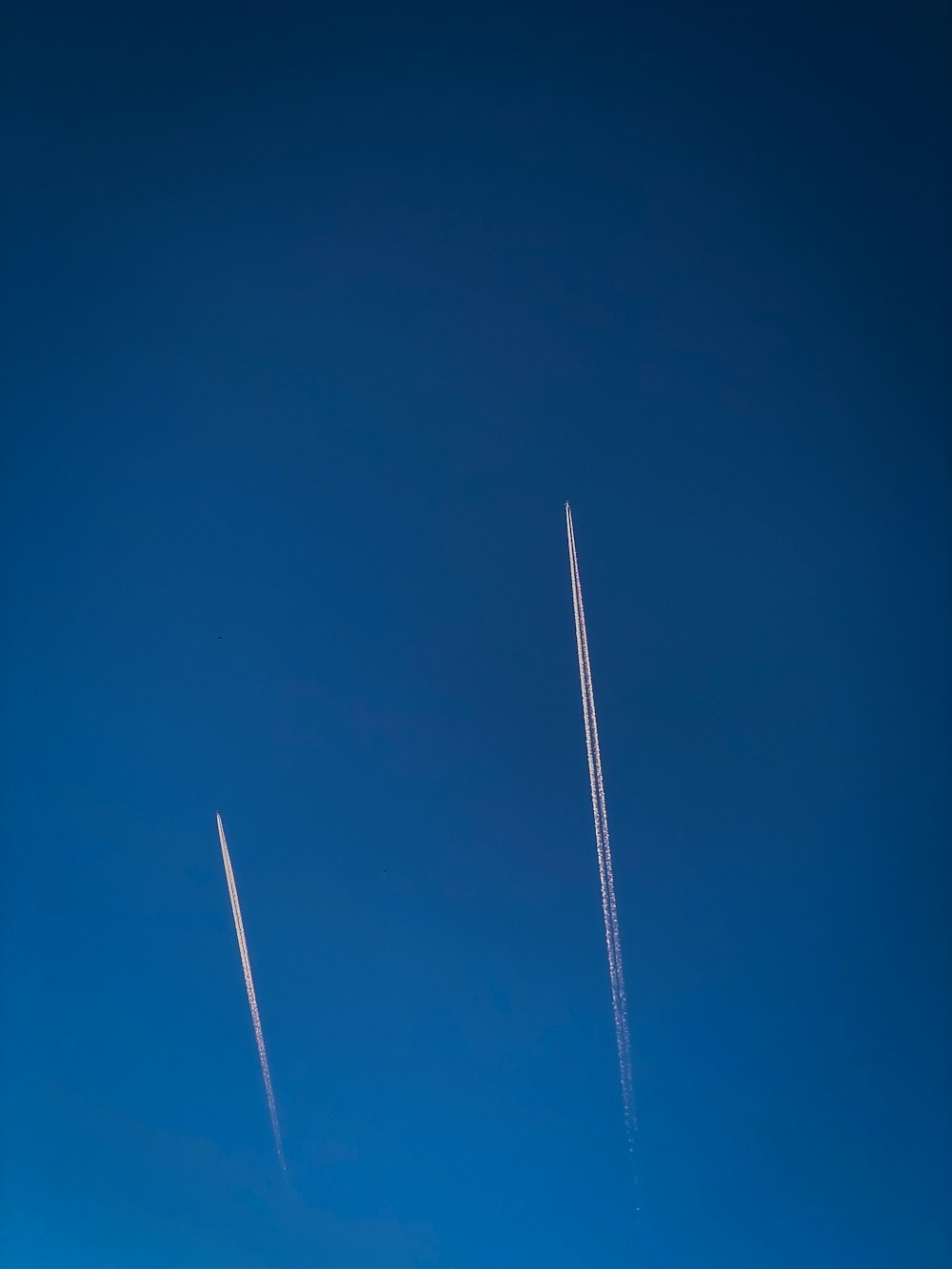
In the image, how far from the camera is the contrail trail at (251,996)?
3.37ft

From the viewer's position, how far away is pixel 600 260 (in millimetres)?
940

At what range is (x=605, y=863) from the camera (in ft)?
3.19

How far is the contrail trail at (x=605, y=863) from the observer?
3.15 ft

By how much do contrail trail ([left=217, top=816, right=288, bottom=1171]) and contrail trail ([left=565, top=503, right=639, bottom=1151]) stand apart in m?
0.46

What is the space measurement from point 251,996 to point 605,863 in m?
0.50

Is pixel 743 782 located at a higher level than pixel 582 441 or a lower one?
lower

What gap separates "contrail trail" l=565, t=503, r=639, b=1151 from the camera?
961 millimetres

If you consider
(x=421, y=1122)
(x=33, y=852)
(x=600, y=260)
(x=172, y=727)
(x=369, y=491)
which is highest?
(x=600, y=260)

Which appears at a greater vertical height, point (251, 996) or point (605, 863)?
point (605, 863)

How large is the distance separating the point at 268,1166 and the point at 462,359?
108 centimetres

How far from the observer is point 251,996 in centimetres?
104

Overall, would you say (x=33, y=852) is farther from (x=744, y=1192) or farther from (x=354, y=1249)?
(x=744, y=1192)

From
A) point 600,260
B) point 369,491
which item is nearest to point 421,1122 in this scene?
point 369,491

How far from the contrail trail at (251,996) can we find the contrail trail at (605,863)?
1.51 feet
